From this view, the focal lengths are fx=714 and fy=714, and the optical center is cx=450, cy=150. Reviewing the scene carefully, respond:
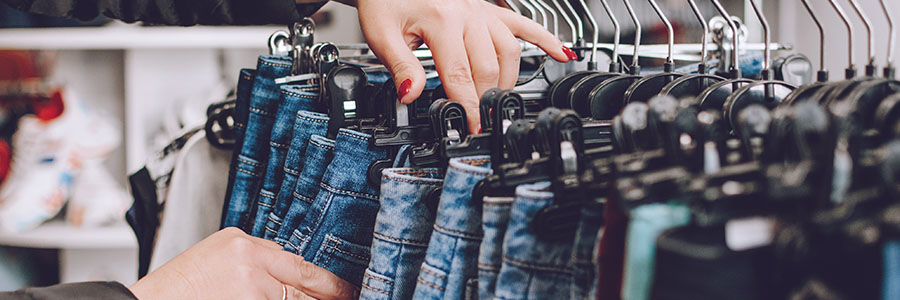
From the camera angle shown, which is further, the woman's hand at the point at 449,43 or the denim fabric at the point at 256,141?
the denim fabric at the point at 256,141

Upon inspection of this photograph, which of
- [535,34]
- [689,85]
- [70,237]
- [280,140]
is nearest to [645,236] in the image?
[689,85]

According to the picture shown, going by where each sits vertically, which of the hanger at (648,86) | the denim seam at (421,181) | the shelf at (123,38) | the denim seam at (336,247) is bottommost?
the denim seam at (336,247)

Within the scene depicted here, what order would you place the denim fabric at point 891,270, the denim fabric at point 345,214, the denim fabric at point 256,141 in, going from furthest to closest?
the denim fabric at point 256,141 < the denim fabric at point 345,214 < the denim fabric at point 891,270

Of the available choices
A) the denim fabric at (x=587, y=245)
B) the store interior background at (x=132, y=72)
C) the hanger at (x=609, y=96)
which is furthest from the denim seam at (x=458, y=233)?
the store interior background at (x=132, y=72)

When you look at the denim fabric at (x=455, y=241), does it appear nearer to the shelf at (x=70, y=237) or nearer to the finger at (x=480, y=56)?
the finger at (x=480, y=56)

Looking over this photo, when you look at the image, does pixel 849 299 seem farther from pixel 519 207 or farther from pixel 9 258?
pixel 9 258

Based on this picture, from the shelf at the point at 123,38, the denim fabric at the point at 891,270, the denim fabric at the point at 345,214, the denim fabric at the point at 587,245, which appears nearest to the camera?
the denim fabric at the point at 891,270

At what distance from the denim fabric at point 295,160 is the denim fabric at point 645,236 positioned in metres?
0.46

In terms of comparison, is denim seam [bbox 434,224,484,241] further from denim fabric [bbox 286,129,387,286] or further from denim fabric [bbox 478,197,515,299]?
denim fabric [bbox 286,129,387,286]

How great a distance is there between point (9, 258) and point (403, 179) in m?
1.62

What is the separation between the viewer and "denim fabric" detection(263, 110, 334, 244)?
77 centimetres

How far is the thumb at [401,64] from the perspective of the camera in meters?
0.67

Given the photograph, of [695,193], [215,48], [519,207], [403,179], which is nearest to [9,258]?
[215,48]

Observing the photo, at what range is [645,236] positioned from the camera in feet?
1.12
